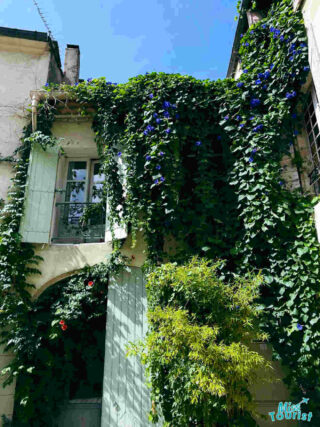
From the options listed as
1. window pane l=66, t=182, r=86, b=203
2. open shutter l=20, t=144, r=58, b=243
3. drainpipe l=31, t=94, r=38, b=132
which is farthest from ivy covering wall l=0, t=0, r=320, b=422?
window pane l=66, t=182, r=86, b=203

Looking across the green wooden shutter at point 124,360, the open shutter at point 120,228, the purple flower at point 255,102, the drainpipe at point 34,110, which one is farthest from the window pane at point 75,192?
the purple flower at point 255,102

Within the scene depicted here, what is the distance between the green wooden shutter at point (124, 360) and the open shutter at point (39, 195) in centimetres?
158

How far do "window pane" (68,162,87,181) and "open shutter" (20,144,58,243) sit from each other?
23.2 inches

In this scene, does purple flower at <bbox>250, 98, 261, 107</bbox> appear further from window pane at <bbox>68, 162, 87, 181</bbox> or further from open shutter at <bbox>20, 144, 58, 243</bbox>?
open shutter at <bbox>20, 144, 58, 243</bbox>

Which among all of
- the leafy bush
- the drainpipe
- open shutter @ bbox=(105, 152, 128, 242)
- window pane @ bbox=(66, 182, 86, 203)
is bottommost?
the leafy bush

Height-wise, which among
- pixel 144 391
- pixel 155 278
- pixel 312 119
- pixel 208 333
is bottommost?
pixel 144 391

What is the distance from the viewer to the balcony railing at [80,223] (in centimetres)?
651

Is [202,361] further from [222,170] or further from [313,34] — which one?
[313,34]

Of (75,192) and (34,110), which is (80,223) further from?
(34,110)

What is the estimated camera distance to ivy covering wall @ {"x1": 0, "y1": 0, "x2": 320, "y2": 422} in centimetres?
484

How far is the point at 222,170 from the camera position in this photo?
616 centimetres

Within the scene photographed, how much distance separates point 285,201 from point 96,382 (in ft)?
14.0

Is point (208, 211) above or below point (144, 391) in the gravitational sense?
above

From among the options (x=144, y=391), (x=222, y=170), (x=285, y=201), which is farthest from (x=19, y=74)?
(x=144, y=391)
